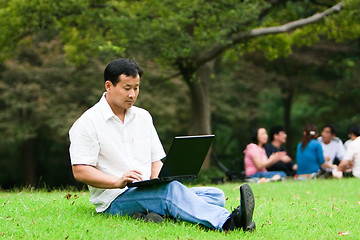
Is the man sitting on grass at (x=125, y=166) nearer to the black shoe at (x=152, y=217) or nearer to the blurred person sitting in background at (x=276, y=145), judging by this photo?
the black shoe at (x=152, y=217)

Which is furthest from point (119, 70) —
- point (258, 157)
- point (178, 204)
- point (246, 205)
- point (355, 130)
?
point (355, 130)

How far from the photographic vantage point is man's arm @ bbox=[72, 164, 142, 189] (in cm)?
461

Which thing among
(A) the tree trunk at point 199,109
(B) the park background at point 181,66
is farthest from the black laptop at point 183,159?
(A) the tree trunk at point 199,109

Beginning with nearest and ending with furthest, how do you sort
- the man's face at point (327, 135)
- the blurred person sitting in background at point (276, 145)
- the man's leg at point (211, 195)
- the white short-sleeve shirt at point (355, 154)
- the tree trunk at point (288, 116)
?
the man's leg at point (211, 195) < the white short-sleeve shirt at point (355, 154) < the blurred person sitting in background at point (276, 145) < the man's face at point (327, 135) < the tree trunk at point (288, 116)

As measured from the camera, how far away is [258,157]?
1141 cm

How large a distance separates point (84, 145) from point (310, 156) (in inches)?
314

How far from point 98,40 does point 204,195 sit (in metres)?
9.20

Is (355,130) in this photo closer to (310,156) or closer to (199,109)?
(310,156)

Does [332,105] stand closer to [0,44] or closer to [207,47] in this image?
[207,47]

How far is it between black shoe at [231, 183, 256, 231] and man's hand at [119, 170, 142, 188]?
2.78 ft

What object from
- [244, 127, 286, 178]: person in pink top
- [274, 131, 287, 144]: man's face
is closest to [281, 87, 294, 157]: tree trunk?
[274, 131, 287, 144]: man's face

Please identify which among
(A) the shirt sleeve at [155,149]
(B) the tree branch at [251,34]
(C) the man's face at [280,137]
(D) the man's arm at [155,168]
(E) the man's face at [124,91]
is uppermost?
(B) the tree branch at [251,34]

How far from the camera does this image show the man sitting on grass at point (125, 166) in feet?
15.6

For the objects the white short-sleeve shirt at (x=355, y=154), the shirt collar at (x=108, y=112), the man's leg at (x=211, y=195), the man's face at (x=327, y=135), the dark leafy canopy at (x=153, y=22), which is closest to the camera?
the shirt collar at (x=108, y=112)
